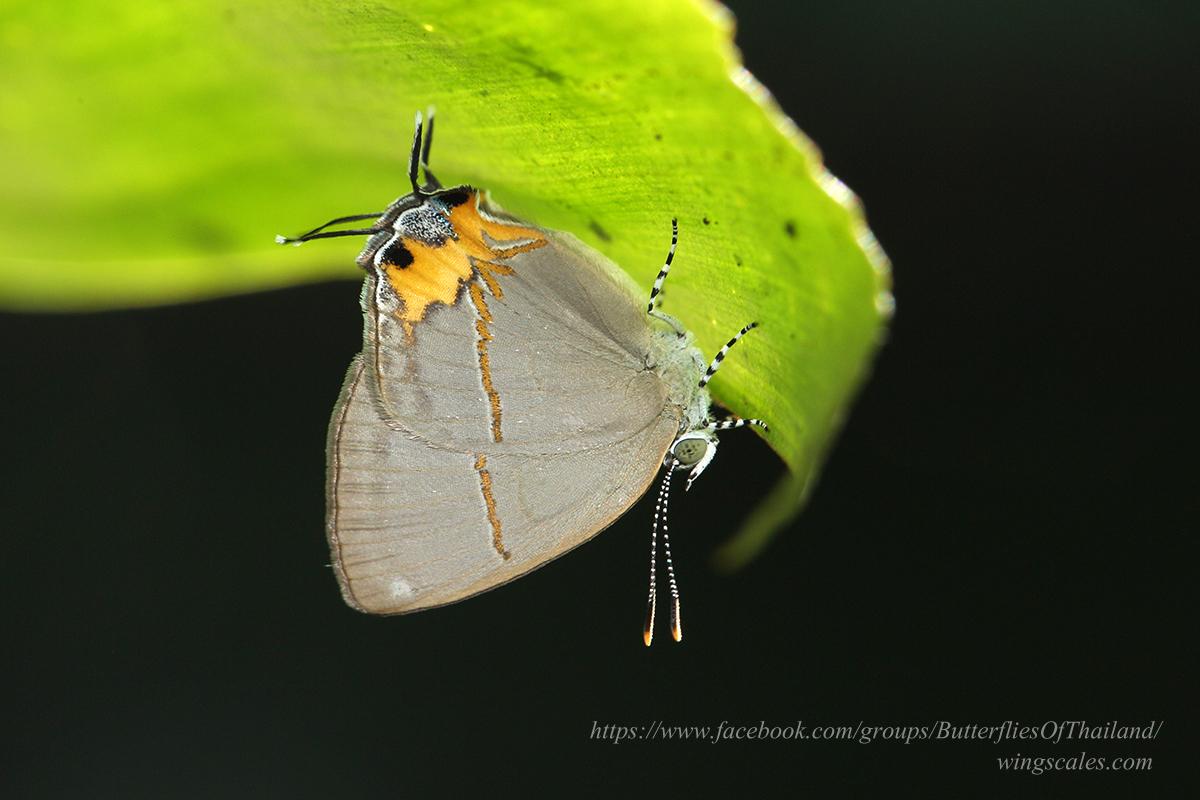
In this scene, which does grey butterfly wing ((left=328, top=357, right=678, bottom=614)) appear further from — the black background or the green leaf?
the black background

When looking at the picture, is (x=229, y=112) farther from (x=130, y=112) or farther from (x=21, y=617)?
(x=21, y=617)

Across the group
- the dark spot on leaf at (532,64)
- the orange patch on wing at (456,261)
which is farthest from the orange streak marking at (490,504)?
the dark spot on leaf at (532,64)

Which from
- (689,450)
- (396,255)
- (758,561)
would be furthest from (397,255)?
(758,561)

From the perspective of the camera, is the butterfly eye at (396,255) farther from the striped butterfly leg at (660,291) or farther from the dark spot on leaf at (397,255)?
the striped butterfly leg at (660,291)

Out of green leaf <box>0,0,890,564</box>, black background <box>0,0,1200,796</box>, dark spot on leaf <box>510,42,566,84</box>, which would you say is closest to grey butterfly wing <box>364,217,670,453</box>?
green leaf <box>0,0,890,564</box>

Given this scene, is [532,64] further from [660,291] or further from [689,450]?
[689,450]
